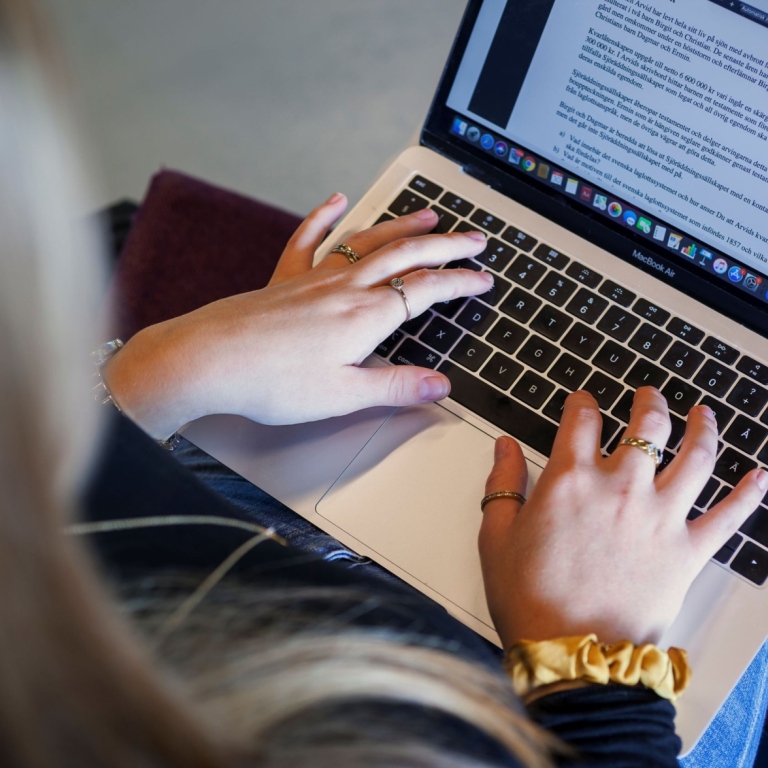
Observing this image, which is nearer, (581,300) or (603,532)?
(603,532)

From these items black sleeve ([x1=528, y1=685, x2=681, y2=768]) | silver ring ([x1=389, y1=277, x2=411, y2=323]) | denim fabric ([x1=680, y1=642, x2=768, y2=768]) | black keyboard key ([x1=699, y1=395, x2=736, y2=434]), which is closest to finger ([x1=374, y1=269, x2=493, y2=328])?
silver ring ([x1=389, y1=277, x2=411, y2=323])

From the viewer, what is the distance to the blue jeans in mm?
650

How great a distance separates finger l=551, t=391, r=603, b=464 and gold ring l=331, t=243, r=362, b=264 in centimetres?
23

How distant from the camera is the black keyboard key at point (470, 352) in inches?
26.7

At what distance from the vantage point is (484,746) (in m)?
0.38

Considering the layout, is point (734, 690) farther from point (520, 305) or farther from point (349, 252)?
point (349, 252)

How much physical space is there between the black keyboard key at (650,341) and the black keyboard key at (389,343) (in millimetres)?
200

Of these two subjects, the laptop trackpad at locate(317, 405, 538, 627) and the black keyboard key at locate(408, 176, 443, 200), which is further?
the black keyboard key at locate(408, 176, 443, 200)

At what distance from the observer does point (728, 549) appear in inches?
23.6

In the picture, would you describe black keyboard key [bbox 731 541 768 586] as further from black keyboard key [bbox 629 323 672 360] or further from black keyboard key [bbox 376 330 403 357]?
black keyboard key [bbox 376 330 403 357]

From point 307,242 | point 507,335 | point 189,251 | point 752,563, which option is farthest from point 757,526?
point 189,251

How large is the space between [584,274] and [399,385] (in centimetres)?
21

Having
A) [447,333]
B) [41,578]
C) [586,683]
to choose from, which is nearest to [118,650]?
[41,578]

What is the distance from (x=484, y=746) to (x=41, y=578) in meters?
0.22
